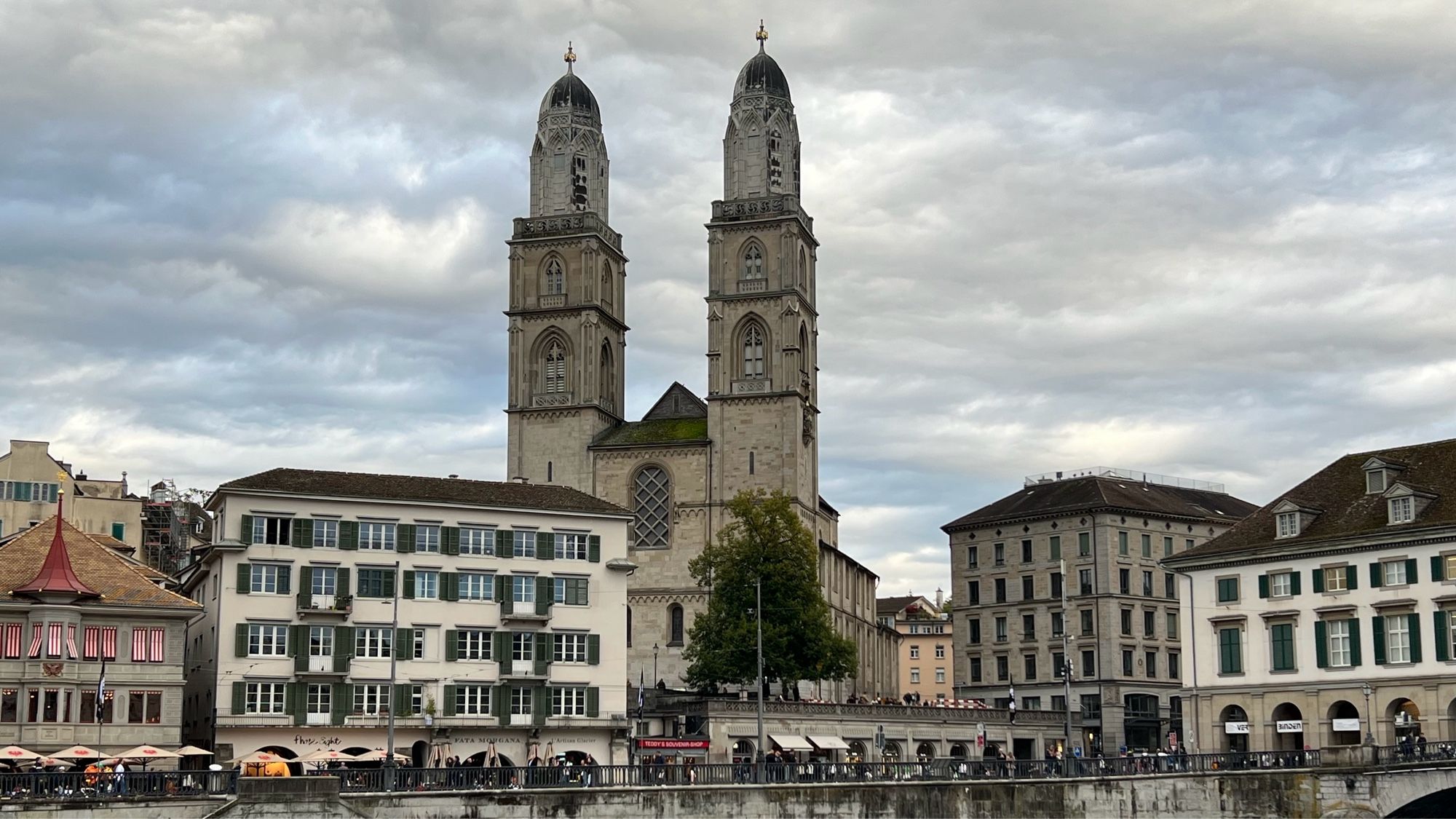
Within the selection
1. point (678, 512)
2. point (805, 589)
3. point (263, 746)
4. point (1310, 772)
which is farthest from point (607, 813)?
point (678, 512)

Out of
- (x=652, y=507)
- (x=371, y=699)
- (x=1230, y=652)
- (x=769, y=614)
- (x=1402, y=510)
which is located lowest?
(x=371, y=699)

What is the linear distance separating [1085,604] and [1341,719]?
39.6 m

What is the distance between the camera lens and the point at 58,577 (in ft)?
240

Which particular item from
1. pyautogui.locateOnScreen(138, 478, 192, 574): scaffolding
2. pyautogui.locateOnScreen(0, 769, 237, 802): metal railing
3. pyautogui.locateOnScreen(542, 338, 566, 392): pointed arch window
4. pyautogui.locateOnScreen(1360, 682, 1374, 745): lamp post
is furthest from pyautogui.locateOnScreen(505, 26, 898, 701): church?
pyautogui.locateOnScreen(0, 769, 237, 802): metal railing

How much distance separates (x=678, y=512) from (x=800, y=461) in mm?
8548

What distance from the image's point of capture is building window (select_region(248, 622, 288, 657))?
3142 inches

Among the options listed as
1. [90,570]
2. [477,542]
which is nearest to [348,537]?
[477,542]

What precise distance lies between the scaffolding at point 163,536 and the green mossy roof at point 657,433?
29057 mm

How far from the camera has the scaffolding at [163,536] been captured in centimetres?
12281

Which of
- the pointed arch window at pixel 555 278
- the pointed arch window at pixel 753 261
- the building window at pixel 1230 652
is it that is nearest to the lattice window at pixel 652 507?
the pointed arch window at pixel 555 278

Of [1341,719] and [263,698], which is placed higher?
[263,698]

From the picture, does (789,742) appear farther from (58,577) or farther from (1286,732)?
(58,577)

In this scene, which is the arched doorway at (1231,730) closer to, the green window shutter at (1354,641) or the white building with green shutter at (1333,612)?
the white building with green shutter at (1333,612)

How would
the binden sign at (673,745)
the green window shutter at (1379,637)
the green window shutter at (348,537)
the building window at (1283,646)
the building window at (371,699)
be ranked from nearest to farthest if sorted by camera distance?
the green window shutter at (1379,637), the building window at (371,699), the green window shutter at (348,537), the building window at (1283,646), the binden sign at (673,745)
